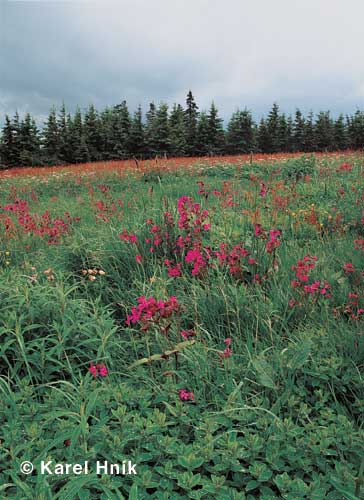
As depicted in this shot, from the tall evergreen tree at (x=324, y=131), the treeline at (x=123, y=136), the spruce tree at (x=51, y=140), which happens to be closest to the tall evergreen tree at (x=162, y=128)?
the treeline at (x=123, y=136)

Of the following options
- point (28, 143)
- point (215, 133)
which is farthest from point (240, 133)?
point (28, 143)

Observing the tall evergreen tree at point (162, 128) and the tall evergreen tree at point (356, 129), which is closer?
the tall evergreen tree at point (162, 128)

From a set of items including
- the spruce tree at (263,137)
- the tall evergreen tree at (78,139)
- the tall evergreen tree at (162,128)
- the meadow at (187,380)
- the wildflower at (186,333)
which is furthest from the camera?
the spruce tree at (263,137)

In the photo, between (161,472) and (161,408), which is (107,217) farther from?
(161,472)

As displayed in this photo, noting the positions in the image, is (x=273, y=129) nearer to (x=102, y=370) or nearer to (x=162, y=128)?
(x=162, y=128)

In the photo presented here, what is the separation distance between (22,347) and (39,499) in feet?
3.44

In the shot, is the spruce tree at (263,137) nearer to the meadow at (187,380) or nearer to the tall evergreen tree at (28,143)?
the tall evergreen tree at (28,143)

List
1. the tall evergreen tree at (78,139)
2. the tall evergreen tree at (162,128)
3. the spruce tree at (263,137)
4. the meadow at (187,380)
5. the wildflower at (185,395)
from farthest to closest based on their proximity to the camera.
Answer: the spruce tree at (263,137)
the tall evergreen tree at (78,139)
the tall evergreen tree at (162,128)
the wildflower at (185,395)
the meadow at (187,380)

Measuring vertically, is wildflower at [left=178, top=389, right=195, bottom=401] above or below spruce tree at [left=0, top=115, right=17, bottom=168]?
below

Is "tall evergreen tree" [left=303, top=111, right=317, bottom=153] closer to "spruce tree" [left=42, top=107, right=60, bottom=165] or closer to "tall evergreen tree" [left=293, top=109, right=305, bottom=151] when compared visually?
"tall evergreen tree" [left=293, top=109, right=305, bottom=151]

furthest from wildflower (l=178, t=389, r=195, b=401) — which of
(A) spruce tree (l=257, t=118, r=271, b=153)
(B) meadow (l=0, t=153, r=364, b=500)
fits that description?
(A) spruce tree (l=257, t=118, r=271, b=153)

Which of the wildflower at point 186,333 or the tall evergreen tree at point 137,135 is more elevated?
the tall evergreen tree at point 137,135

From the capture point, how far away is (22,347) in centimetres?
232

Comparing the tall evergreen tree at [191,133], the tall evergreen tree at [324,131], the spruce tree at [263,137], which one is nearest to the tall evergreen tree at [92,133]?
the tall evergreen tree at [191,133]
